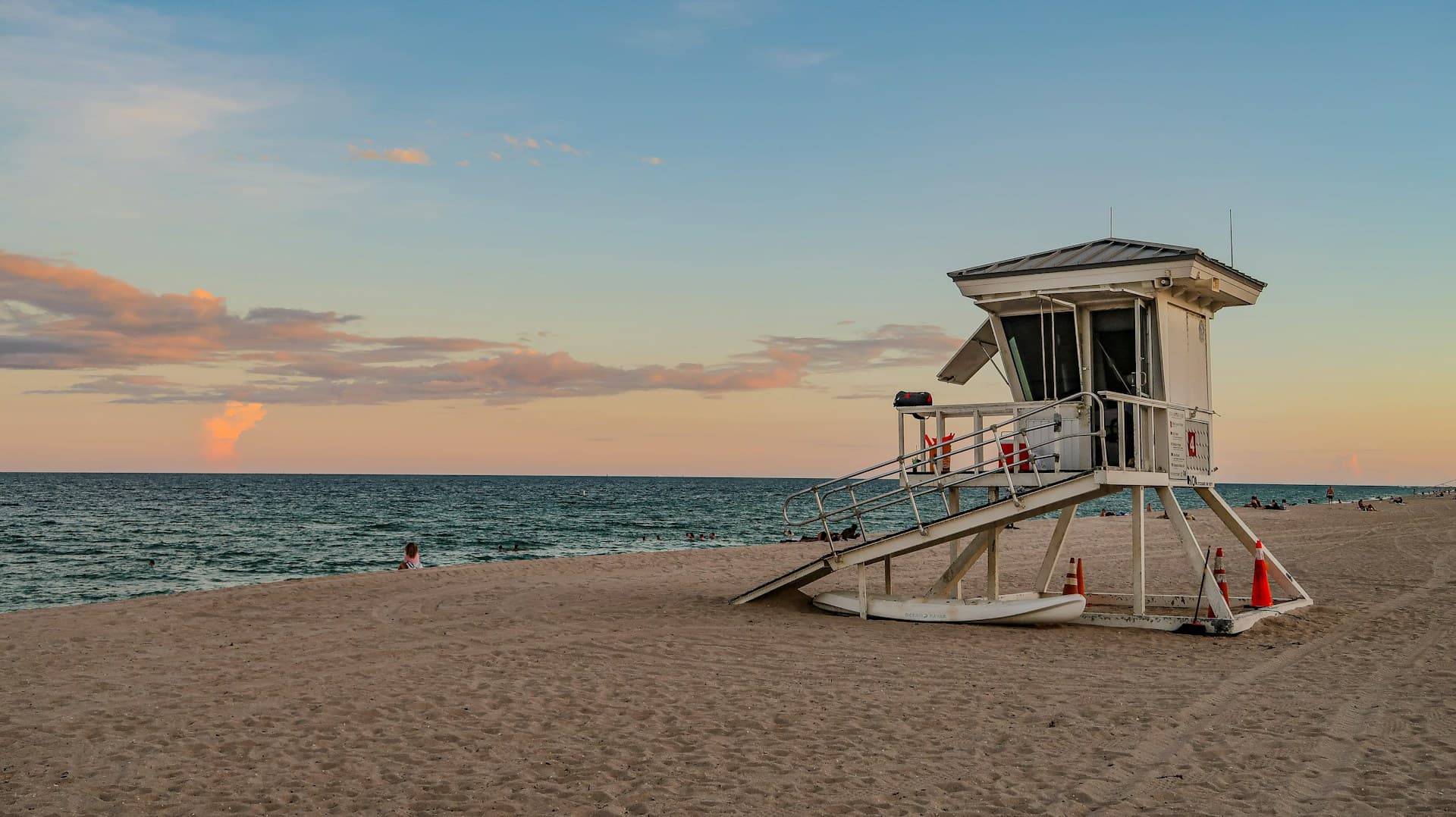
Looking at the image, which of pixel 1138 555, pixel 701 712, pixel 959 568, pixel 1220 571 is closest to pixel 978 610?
pixel 959 568

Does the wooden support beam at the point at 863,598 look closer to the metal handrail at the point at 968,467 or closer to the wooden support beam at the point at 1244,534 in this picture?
the metal handrail at the point at 968,467

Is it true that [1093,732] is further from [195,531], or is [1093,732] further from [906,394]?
[195,531]

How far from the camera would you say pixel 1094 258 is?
14820 millimetres

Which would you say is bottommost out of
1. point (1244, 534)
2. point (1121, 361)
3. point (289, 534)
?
point (289, 534)

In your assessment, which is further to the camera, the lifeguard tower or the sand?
the lifeguard tower

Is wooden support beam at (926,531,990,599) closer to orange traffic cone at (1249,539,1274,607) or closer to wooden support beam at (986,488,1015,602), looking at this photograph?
wooden support beam at (986,488,1015,602)

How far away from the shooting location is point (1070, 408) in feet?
48.5

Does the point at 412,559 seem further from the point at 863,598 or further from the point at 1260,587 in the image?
the point at 1260,587

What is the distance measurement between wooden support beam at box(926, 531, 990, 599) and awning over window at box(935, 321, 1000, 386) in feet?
8.40

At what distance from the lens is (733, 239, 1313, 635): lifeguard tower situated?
14.1 m

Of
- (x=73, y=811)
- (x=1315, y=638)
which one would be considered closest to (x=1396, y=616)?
(x=1315, y=638)

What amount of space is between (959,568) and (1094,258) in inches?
184

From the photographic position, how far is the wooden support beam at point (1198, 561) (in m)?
14.0

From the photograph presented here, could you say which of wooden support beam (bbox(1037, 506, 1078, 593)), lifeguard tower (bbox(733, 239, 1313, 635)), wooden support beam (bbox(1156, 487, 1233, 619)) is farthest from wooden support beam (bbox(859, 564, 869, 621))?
wooden support beam (bbox(1156, 487, 1233, 619))
